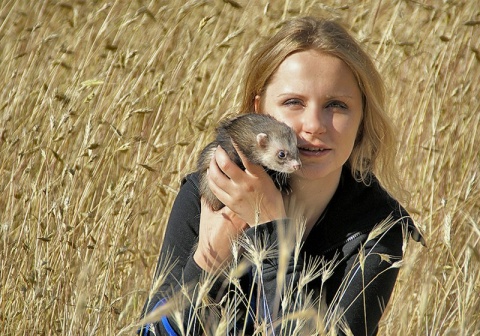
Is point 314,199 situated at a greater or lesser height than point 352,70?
lesser

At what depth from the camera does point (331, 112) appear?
2.47 meters

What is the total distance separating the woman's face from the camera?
95.5 inches

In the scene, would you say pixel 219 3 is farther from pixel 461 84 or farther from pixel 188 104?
pixel 461 84

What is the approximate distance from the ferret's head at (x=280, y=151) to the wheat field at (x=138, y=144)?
1.59 ft

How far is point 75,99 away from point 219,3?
5.66 ft

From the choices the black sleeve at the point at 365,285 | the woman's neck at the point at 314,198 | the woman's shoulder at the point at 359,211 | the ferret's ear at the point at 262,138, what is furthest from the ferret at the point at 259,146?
the black sleeve at the point at 365,285

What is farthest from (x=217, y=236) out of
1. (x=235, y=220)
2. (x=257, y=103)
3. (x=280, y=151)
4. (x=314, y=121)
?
(x=257, y=103)

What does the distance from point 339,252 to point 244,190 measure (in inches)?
15.5

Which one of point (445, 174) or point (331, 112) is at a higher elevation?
point (331, 112)


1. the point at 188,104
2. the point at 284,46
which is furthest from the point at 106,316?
the point at 188,104

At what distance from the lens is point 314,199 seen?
254 cm

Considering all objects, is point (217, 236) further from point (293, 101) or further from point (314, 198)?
point (293, 101)

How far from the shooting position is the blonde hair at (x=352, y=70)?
8.40 ft

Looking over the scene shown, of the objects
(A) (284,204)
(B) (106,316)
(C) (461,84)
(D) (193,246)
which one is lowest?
(B) (106,316)
